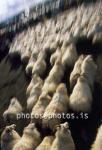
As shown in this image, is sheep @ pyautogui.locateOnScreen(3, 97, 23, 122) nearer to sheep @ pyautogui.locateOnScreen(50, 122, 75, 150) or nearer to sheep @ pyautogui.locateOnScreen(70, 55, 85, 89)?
sheep @ pyautogui.locateOnScreen(70, 55, 85, 89)

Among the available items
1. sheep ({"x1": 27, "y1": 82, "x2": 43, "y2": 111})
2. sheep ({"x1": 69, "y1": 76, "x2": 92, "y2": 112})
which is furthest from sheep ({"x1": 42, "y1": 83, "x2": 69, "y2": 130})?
sheep ({"x1": 27, "y1": 82, "x2": 43, "y2": 111})

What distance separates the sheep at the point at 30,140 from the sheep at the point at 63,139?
115cm

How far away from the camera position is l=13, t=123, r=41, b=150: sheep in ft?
50.4

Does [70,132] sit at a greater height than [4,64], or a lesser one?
lesser

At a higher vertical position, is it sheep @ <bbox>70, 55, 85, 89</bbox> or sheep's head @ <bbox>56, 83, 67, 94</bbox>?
sheep @ <bbox>70, 55, 85, 89</bbox>

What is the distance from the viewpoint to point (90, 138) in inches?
585

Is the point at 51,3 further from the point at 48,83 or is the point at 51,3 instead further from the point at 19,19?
the point at 48,83

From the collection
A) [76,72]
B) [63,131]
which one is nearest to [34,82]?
[76,72]

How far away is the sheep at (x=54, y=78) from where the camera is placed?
1864 cm

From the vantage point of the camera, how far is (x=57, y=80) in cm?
1919

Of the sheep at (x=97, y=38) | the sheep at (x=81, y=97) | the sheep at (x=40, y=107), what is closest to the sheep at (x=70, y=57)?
the sheep at (x=97, y=38)

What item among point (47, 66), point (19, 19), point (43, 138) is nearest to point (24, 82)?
point (47, 66)

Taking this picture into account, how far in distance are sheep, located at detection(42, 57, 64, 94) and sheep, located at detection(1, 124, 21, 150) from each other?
7.53 ft

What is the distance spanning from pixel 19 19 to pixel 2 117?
1527 centimetres
